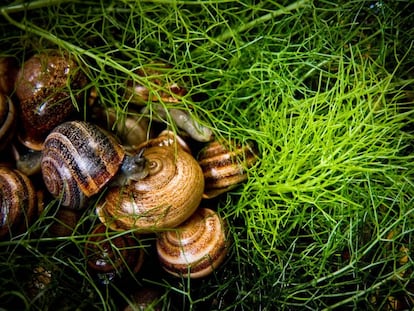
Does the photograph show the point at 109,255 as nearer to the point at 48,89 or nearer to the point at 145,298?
the point at 145,298

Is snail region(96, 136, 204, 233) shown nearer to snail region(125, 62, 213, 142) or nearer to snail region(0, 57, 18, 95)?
snail region(125, 62, 213, 142)

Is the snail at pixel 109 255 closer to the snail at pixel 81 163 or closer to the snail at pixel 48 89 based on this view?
the snail at pixel 81 163

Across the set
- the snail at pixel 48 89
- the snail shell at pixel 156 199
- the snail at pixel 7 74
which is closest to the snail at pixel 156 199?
the snail shell at pixel 156 199

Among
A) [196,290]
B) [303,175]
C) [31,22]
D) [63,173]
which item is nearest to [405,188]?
[303,175]

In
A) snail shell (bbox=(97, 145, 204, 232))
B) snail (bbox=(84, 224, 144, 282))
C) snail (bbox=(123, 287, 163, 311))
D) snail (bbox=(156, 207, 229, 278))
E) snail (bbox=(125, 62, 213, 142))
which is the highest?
snail (bbox=(125, 62, 213, 142))

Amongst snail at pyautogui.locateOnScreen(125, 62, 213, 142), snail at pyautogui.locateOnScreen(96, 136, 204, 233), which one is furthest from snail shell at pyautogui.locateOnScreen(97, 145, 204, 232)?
snail at pyautogui.locateOnScreen(125, 62, 213, 142)

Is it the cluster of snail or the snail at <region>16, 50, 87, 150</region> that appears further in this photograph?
the snail at <region>16, 50, 87, 150</region>

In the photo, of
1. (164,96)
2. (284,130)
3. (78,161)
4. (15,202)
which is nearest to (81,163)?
(78,161)
